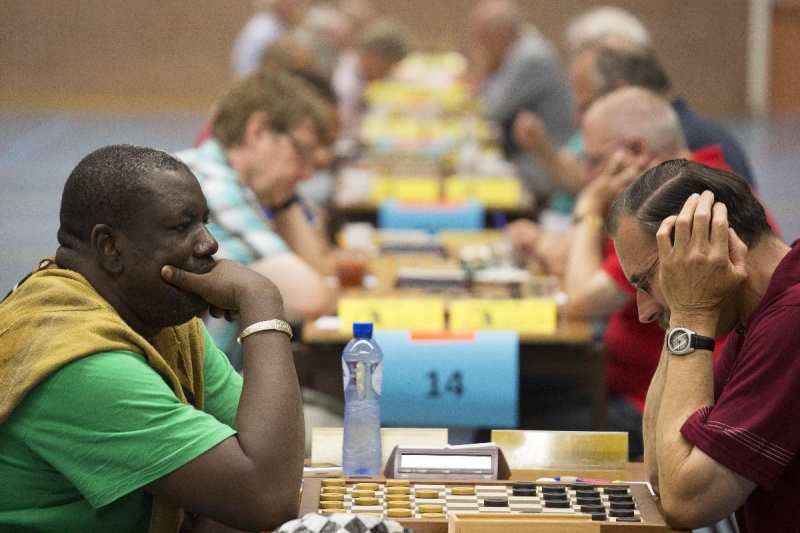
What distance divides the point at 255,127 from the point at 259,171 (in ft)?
0.51

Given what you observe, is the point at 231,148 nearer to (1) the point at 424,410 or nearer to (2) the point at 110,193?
(1) the point at 424,410

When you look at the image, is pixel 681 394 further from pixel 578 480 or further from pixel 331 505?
pixel 331 505

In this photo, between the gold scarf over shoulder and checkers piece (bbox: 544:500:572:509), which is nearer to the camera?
the gold scarf over shoulder

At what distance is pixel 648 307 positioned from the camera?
2162mm

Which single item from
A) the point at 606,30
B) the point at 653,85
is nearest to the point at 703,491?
the point at 653,85

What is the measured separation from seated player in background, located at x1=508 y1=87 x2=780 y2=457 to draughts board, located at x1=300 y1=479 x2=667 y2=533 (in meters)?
1.41

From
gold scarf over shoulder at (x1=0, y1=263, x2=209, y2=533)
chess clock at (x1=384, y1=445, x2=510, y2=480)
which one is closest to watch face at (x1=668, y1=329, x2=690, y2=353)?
chess clock at (x1=384, y1=445, x2=510, y2=480)

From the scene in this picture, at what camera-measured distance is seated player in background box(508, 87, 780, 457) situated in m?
3.61

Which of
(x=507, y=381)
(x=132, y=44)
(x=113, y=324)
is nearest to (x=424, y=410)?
(x=507, y=381)

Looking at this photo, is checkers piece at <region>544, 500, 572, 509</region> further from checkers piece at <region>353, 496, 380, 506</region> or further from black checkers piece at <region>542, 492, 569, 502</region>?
checkers piece at <region>353, 496, 380, 506</region>

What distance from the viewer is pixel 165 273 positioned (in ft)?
6.37

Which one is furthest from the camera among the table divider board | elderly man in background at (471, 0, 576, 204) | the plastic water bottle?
elderly man in background at (471, 0, 576, 204)

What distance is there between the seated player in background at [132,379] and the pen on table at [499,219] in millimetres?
3743

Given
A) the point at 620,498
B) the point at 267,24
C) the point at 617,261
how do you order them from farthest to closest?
the point at 267,24 → the point at 617,261 → the point at 620,498
